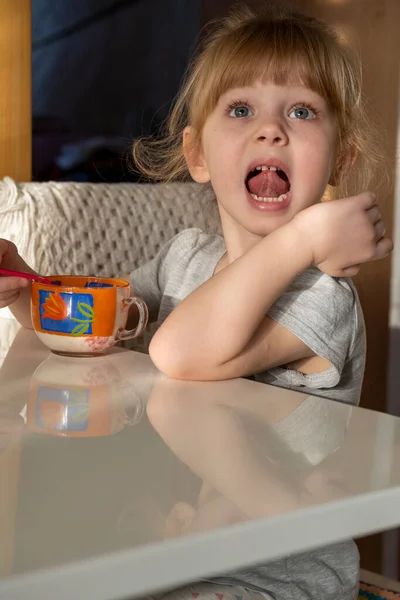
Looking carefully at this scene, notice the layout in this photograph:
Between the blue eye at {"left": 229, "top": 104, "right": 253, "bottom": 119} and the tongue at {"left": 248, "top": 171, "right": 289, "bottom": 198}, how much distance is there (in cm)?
7

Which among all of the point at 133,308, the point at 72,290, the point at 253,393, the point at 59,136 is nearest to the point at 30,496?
the point at 253,393

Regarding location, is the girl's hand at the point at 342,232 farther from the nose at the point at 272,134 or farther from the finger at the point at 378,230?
the nose at the point at 272,134

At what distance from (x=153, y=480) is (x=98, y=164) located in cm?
170

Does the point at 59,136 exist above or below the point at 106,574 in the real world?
below

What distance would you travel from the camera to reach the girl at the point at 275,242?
27.0 inches

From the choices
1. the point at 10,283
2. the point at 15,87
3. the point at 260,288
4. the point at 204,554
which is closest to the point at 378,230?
the point at 260,288

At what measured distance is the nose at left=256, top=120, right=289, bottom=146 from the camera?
0.83 m

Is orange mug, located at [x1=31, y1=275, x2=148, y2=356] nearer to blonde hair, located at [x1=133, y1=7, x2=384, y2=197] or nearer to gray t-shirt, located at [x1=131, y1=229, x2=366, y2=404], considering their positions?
gray t-shirt, located at [x1=131, y1=229, x2=366, y2=404]

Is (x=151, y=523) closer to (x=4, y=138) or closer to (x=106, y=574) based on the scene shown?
(x=106, y=574)

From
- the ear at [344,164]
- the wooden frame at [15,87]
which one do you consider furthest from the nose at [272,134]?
the wooden frame at [15,87]

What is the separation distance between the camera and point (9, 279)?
81 cm

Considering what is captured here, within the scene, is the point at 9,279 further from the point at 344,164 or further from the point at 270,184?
the point at 344,164

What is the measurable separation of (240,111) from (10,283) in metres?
0.30

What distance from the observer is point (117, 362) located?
2.32ft
